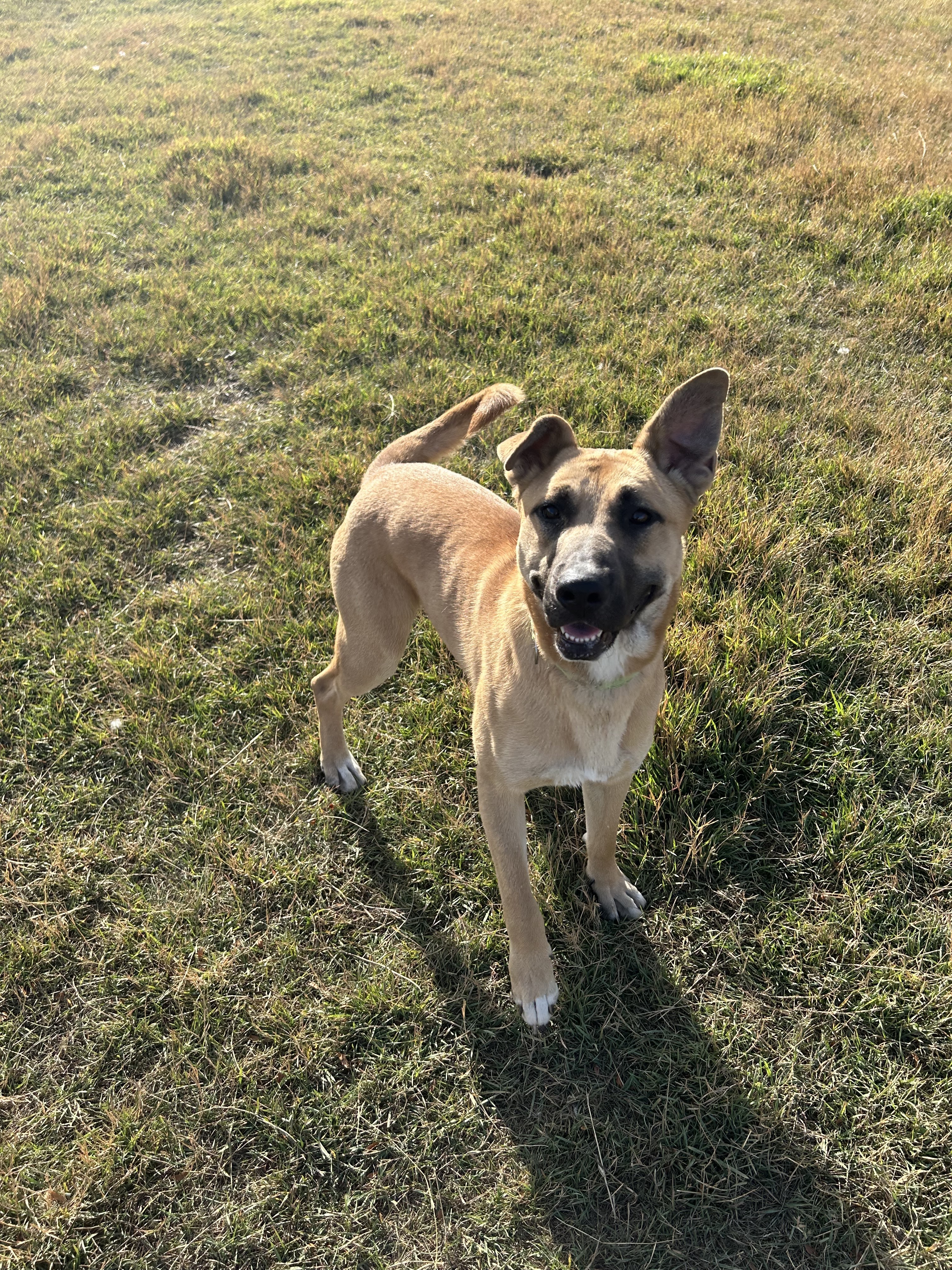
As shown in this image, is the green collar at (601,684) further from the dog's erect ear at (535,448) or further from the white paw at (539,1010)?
the white paw at (539,1010)

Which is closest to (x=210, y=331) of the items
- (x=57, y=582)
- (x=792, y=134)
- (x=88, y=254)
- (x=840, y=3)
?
(x=88, y=254)

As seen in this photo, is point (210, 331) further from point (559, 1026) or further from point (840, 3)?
point (840, 3)

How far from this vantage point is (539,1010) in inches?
107

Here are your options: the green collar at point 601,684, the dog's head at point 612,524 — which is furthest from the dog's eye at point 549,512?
the green collar at point 601,684

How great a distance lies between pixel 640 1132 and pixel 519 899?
868mm

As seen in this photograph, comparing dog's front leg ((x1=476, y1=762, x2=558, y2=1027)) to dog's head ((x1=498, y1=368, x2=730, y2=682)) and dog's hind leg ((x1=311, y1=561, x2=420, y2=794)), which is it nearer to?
dog's head ((x1=498, y1=368, x2=730, y2=682))

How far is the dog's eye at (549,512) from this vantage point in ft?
8.20

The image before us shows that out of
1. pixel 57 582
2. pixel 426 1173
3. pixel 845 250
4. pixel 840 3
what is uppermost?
pixel 840 3

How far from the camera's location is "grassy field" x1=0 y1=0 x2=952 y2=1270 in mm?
2432

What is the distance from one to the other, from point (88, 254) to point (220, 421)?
12.7 ft

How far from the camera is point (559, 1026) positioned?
2773 mm

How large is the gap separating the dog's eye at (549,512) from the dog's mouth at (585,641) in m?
0.44

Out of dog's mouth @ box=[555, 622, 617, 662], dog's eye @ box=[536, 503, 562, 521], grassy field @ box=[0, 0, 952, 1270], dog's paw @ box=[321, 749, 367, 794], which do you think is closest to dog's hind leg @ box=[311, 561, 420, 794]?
dog's paw @ box=[321, 749, 367, 794]

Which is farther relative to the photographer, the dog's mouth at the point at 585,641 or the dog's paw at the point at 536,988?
the dog's paw at the point at 536,988
